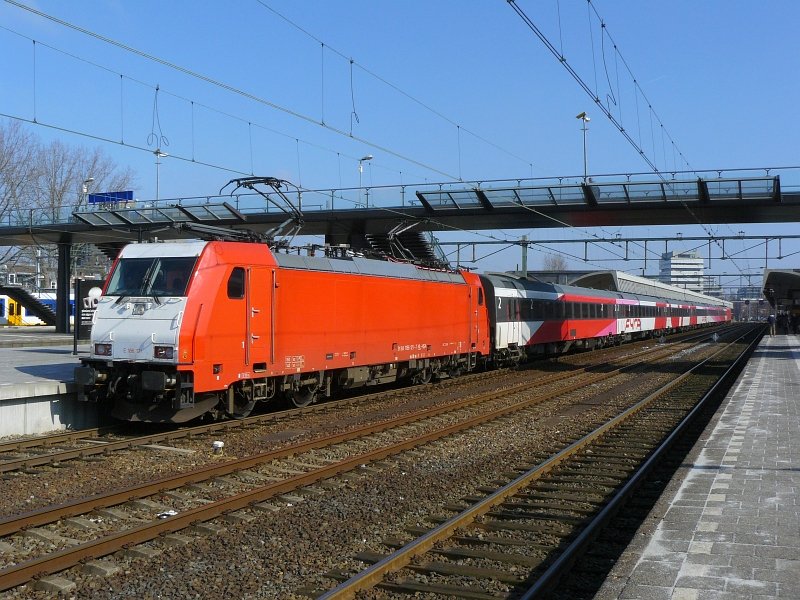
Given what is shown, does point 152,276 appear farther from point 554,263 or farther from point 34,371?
point 554,263

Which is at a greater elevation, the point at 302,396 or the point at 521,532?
the point at 302,396

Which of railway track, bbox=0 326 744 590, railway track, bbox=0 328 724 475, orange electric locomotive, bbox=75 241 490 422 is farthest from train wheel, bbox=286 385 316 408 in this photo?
railway track, bbox=0 326 744 590

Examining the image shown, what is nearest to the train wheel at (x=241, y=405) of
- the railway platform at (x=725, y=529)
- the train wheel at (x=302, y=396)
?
the train wheel at (x=302, y=396)

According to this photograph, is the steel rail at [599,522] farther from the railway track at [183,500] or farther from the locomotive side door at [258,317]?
the locomotive side door at [258,317]

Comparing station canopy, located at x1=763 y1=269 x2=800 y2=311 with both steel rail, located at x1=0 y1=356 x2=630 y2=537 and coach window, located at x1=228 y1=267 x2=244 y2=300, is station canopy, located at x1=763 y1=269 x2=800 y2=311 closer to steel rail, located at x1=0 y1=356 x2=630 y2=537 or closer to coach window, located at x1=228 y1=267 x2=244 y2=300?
steel rail, located at x1=0 y1=356 x2=630 y2=537

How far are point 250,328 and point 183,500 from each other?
491 centimetres

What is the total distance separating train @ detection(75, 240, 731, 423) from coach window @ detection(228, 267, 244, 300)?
2cm

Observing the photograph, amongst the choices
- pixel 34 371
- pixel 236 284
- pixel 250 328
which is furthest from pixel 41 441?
pixel 34 371

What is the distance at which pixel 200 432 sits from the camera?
12500 mm

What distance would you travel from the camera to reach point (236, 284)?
12758 mm

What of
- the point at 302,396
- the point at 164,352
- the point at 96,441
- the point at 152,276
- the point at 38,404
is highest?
the point at 152,276

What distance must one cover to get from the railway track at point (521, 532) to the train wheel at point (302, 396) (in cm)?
596

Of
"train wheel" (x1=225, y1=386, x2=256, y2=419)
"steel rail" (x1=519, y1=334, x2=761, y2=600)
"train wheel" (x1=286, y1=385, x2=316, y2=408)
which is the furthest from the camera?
"train wheel" (x1=286, y1=385, x2=316, y2=408)

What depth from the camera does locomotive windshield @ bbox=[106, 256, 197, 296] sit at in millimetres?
12391
